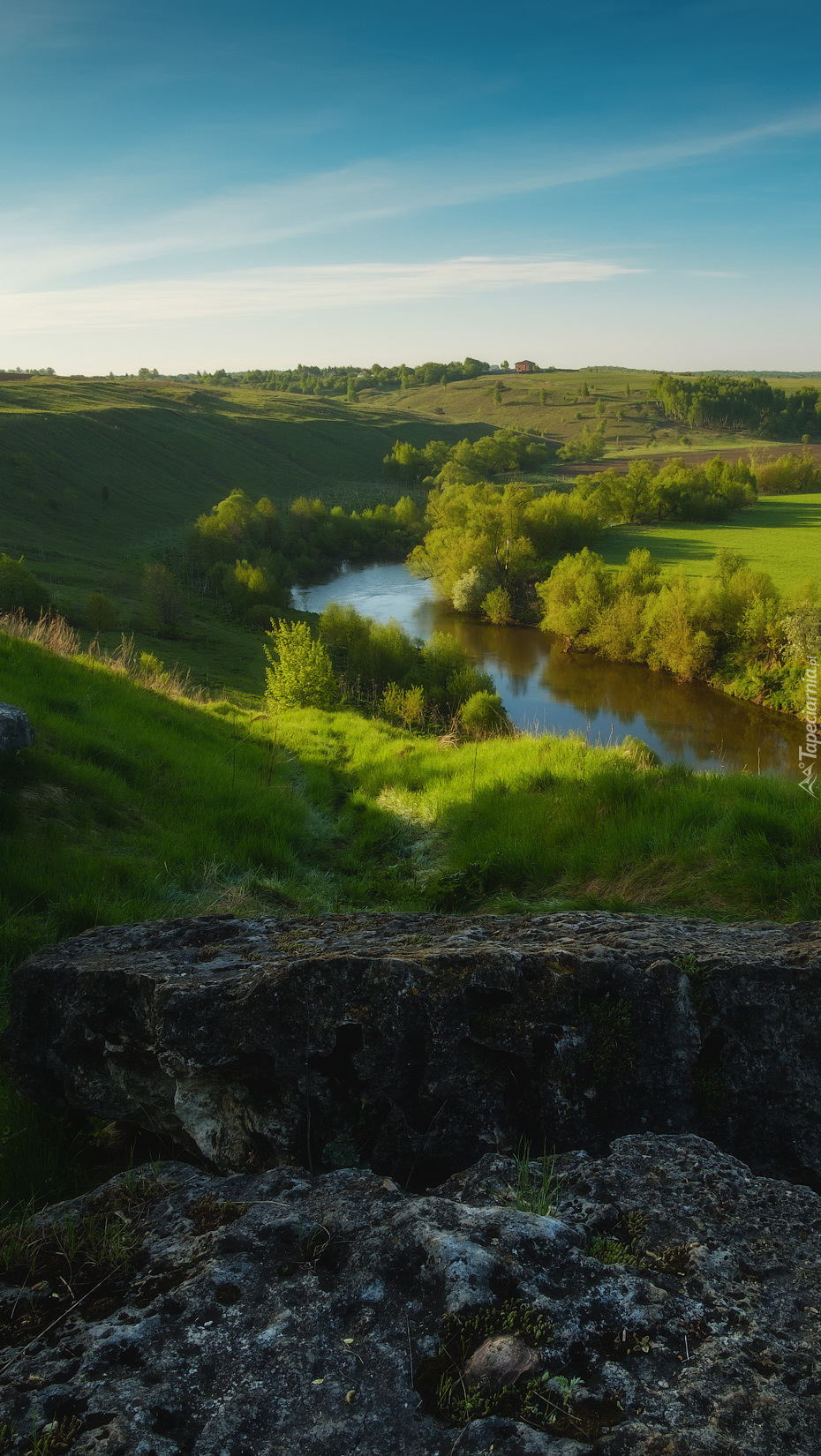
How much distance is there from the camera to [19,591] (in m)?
41.5

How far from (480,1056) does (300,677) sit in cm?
2342

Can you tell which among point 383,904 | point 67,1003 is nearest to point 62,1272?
point 67,1003

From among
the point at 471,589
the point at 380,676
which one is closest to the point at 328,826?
the point at 380,676

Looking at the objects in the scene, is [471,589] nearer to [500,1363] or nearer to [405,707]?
[405,707]

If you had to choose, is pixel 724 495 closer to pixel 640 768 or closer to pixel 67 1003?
pixel 640 768

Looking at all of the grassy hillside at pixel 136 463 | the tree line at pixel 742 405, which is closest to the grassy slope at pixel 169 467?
the grassy hillside at pixel 136 463

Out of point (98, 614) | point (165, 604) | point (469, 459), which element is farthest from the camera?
point (469, 459)

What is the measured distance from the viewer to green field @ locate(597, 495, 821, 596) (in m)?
61.3

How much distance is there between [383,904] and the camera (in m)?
7.23

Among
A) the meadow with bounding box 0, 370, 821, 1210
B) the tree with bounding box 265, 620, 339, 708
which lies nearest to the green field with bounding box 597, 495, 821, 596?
the tree with bounding box 265, 620, 339, 708

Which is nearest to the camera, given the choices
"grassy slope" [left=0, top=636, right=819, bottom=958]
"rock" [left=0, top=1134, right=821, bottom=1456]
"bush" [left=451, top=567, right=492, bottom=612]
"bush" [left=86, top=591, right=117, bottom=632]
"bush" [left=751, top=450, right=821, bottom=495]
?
"rock" [left=0, top=1134, right=821, bottom=1456]

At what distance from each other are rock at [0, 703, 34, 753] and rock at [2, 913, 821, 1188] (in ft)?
15.2

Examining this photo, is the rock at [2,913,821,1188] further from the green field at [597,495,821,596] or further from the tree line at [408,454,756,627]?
the tree line at [408,454,756,627]

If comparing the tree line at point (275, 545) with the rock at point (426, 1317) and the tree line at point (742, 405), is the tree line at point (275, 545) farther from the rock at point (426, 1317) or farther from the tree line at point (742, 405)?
the tree line at point (742, 405)
